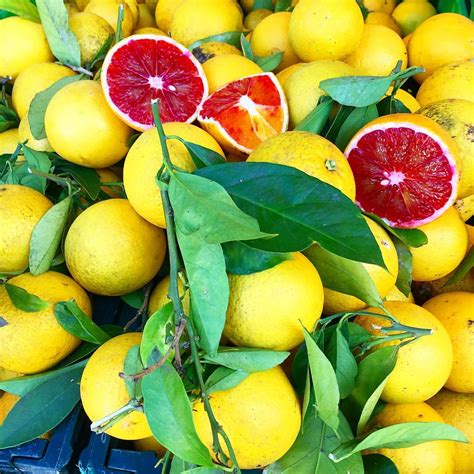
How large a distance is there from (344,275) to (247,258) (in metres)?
0.14

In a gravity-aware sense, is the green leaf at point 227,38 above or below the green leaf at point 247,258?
above

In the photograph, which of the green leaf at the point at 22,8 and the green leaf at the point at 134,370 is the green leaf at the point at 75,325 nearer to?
the green leaf at the point at 134,370

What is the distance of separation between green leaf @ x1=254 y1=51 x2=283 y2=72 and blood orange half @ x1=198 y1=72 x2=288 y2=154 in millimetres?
176

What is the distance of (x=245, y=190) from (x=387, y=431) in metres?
0.34

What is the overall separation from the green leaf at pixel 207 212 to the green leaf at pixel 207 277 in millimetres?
27

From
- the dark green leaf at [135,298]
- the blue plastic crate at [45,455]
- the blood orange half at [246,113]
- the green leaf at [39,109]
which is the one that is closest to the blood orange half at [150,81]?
the blood orange half at [246,113]

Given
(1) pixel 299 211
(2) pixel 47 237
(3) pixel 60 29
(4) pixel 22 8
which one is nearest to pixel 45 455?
(2) pixel 47 237

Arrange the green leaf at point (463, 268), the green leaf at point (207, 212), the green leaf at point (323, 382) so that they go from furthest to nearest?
the green leaf at point (463, 268) < the green leaf at point (323, 382) < the green leaf at point (207, 212)

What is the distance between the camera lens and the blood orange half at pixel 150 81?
0.91 metres

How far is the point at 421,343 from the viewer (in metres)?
0.75

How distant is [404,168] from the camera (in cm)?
83

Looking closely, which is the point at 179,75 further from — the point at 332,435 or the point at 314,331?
the point at 332,435

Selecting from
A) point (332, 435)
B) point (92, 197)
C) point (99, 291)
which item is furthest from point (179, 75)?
point (332, 435)

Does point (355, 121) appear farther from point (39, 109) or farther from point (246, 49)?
point (39, 109)
